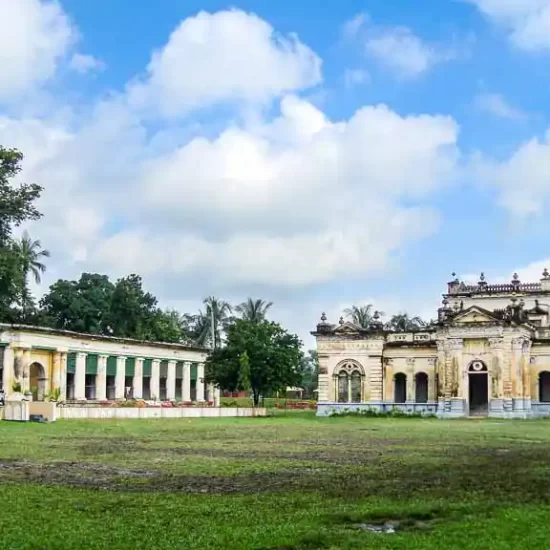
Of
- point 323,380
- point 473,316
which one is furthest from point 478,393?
point 323,380

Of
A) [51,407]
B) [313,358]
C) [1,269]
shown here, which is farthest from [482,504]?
[313,358]

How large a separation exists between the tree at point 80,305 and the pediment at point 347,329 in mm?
32795

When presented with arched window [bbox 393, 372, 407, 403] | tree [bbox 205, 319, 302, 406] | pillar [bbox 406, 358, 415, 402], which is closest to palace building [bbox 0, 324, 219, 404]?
tree [bbox 205, 319, 302, 406]

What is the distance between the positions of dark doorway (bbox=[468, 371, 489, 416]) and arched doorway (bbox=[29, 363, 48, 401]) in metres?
29.3

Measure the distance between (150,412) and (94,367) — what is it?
17.2 metres

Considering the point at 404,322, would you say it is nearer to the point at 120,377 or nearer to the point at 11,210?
the point at 120,377

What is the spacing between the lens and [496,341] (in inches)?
2117

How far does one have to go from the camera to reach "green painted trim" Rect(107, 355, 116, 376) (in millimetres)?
67500

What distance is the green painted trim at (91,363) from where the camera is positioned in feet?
214

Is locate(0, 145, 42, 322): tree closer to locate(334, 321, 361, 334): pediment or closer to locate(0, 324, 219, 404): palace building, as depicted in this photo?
locate(0, 324, 219, 404): palace building

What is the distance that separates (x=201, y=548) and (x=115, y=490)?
16.1ft

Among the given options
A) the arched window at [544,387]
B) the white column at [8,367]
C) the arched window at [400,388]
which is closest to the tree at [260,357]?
the arched window at [400,388]

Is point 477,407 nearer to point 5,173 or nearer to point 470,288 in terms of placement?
point 470,288

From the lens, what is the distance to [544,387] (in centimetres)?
5675
